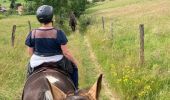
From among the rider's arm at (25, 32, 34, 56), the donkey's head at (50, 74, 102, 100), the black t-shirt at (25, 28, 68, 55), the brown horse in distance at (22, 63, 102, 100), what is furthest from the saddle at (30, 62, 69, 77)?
the donkey's head at (50, 74, 102, 100)

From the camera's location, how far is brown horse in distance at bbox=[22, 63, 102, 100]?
3635 millimetres

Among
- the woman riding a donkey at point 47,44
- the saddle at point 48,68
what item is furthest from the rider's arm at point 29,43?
the saddle at point 48,68

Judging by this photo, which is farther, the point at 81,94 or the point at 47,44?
the point at 47,44

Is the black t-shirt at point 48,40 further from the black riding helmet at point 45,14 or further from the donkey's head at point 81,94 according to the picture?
the donkey's head at point 81,94

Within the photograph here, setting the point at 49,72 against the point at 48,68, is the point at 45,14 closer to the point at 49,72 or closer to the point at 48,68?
the point at 48,68

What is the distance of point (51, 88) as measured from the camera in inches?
142

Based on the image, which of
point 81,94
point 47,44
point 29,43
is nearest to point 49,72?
point 47,44

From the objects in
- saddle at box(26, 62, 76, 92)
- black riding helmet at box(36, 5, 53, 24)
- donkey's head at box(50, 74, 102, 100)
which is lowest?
saddle at box(26, 62, 76, 92)

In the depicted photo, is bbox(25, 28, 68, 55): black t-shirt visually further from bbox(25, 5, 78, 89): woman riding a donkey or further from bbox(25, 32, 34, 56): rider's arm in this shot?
bbox(25, 32, 34, 56): rider's arm

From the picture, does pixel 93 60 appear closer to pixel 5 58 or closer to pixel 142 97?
pixel 5 58

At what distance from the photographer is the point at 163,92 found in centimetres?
890

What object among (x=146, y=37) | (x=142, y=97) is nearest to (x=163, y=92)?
(x=142, y=97)

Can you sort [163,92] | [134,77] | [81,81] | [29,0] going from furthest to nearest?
1. [29,0]
2. [81,81]
3. [134,77]
4. [163,92]

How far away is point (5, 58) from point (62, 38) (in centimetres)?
788
